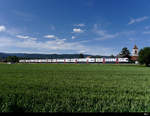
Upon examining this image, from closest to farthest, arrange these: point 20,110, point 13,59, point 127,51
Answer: point 20,110
point 127,51
point 13,59

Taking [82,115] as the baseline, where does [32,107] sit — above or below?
below

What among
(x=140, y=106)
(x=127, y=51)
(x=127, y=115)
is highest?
(x=127, y=51)

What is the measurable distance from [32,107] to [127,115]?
1997 mm

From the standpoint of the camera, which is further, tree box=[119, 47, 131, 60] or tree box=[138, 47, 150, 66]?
tree box=[119, 47, 131, 60]

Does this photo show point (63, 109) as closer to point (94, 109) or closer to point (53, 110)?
point (53, 110)

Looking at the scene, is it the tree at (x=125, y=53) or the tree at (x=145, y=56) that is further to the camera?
the tree at (x=125, y=53)

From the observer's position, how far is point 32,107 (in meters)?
2.47

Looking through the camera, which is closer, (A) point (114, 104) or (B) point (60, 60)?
(A) point (114, 104)

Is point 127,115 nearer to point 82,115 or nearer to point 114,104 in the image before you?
point 82,115

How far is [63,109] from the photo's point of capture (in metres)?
2.40

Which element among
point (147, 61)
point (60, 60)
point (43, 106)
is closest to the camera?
point (43, 106)

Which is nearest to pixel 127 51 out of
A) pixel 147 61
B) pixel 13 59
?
pixel 147 61

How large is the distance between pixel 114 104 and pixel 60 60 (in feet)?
279

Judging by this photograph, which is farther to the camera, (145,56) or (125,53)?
(125,53)
